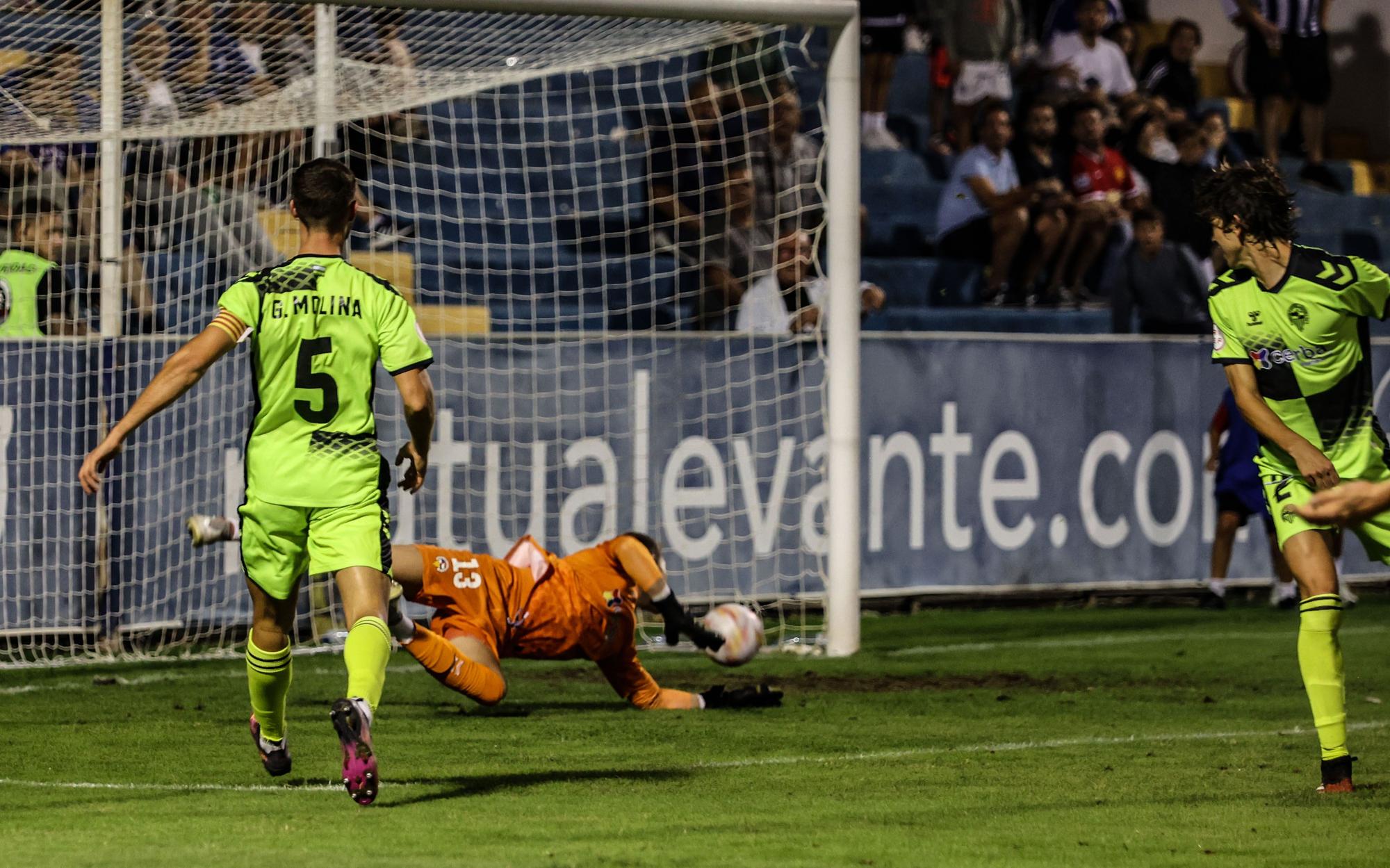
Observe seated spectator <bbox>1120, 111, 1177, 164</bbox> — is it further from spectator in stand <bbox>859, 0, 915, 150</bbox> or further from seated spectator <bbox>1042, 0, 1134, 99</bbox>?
spectator in stand <bbox>859, 0, 915, 150</bbox>

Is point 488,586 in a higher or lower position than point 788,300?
lower

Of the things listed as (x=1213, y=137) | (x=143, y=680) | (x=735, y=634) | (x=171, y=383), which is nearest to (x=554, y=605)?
(x=735, y=634)

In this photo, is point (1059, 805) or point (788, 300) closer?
point (1059, 805)

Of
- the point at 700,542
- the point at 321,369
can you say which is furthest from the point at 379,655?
the point at 700,542

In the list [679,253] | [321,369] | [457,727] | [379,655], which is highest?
[679,253]

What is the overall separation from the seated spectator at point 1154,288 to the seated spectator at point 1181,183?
121cm

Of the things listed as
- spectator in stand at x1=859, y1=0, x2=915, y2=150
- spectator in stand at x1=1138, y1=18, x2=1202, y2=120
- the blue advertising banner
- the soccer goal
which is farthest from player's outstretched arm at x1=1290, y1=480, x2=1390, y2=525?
spectator in stand at x1=1138, y1=18, x2=1202, y2=120

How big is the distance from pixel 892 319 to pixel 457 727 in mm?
7878

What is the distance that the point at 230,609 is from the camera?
35.4 ft

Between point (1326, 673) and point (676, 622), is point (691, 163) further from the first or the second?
point (1326, 673)

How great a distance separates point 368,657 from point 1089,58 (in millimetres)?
13461

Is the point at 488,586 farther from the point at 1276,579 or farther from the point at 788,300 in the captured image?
the point at 1276,579

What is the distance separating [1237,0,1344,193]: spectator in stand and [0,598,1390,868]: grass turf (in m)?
9.81

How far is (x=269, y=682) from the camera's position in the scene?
602 centimetres
